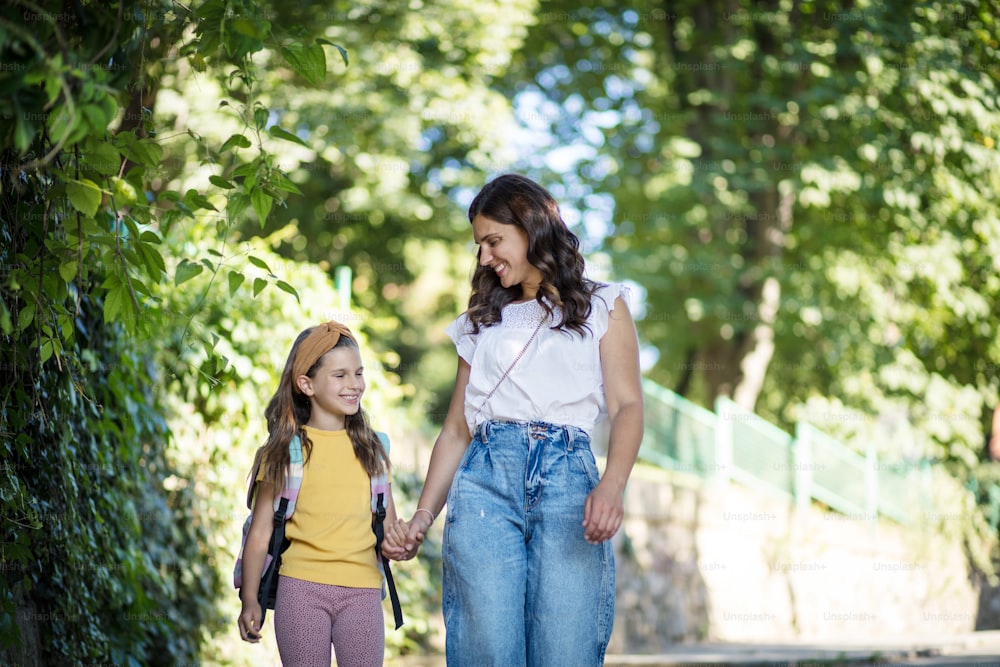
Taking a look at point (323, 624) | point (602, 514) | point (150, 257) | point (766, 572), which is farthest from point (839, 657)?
point (150, 257)

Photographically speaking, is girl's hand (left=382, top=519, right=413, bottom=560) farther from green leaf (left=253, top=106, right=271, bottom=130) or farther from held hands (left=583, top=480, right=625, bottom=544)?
green leaf (left=253, top=106, right=271, bottom=130)

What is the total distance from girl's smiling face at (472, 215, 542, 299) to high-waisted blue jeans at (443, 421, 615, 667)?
1.42 feet

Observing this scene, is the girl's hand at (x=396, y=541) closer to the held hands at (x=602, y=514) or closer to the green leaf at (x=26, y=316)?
the held hands at (x=602, y=514)

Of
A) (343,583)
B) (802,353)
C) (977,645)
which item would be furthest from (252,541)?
(802,353)

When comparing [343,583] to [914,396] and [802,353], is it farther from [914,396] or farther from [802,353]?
[802,353]

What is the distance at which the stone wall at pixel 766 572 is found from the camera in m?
10.4

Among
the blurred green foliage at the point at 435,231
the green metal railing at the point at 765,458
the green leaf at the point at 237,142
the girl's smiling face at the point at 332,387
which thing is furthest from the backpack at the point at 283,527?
the green metal railing at the point at 765,458

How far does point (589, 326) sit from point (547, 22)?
11.4 metres

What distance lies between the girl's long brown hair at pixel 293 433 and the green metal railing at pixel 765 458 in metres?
8.44

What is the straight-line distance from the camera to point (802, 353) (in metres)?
18.0

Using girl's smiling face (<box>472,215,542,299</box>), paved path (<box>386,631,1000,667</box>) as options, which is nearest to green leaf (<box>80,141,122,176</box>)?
girl's smiling face (<box>472,215,542,299</box>)

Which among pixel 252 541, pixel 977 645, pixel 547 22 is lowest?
pixel 977 645

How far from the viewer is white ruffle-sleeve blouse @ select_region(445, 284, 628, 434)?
10.3 ft

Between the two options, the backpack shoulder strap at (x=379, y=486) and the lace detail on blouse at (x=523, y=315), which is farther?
the backpack shoulder strap at (x=379, y=486)
